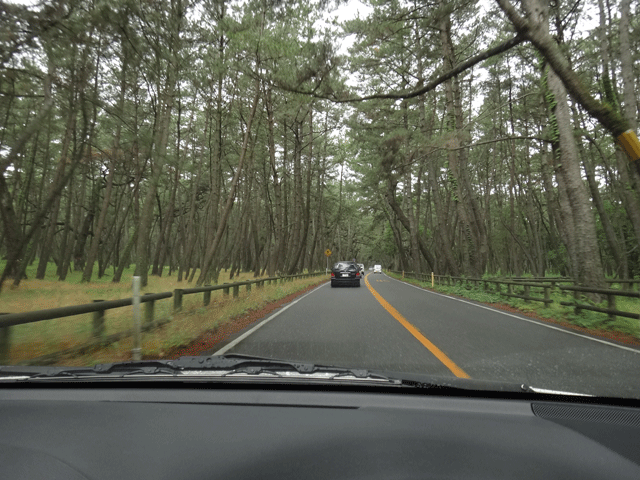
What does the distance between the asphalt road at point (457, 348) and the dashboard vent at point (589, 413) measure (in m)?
0.98

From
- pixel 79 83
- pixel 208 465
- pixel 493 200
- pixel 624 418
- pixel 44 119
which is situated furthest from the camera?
pixel 493 200

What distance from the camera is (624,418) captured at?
204 cm

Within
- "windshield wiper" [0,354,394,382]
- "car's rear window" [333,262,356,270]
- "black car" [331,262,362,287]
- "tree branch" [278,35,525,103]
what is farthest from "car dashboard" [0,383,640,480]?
"car's rear window" [333,262,356,270]

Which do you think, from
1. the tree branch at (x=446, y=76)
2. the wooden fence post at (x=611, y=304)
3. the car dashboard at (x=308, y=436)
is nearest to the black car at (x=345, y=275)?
the tree branch at (x=446, y=76)

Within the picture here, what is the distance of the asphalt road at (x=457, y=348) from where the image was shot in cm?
473

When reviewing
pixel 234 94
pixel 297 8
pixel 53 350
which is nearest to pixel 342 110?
pixel 234 94

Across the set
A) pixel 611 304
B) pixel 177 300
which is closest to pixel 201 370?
pixel 177 300

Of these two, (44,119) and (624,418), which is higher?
(44,119)

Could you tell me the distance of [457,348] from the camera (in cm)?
631

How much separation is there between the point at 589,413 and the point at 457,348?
441 centimetres

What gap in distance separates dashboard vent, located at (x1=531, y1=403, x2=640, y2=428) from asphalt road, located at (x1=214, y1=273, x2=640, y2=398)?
976 millimetres

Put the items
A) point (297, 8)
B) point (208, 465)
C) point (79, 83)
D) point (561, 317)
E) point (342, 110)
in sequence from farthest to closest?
point (342, 110)
point (561, 317)
point (297, 8)
point (79, 83)
point (208, 465)

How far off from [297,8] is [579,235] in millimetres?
9640

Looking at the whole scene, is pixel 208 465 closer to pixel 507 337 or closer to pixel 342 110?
pixel 507 337
